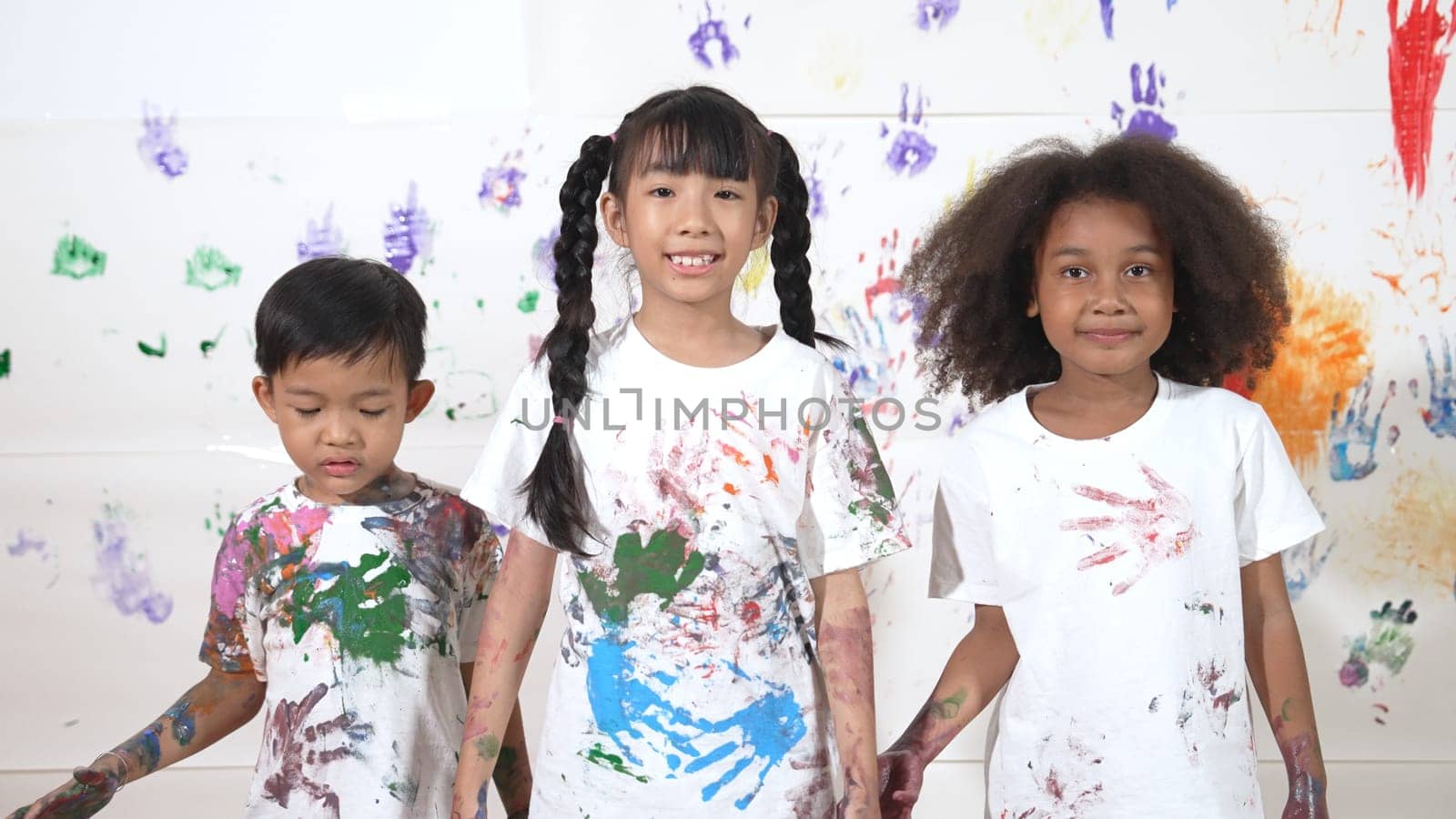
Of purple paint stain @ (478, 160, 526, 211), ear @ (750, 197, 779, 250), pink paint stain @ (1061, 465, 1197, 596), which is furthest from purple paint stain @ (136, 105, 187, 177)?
pink paint stain @ (1061, 465, 1197, 596)

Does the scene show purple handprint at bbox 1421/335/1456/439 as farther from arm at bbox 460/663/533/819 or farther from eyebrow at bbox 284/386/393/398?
eyebrow at bbox 284/386/393/398

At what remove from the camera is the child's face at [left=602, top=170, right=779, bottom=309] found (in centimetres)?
137

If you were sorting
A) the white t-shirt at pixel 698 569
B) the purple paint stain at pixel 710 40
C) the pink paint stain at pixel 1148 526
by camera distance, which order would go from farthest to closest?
the purple paint stain at pixel 710 40 → the pink paint stain at pixel 1148 526 → the white t-shirt at pixel 698 569

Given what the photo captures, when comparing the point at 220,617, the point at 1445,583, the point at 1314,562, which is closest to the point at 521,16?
the point at 220,617

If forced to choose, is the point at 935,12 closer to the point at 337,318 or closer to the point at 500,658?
the point at 337,318

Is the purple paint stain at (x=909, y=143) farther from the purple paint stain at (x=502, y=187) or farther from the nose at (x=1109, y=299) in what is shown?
the nose at (x=1109, y=299)

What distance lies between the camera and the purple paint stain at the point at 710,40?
7.99 feet

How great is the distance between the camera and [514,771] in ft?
5.21

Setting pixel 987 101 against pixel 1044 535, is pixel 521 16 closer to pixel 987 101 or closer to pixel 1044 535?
pixel 987 101

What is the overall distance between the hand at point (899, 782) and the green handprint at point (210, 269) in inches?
64.9

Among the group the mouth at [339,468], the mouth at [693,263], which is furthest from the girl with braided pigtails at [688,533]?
the mouth at [339,468]

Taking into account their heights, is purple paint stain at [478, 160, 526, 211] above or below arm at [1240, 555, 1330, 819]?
above

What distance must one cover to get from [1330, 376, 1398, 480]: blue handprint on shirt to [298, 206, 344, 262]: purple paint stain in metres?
1.97

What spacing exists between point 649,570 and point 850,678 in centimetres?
24
